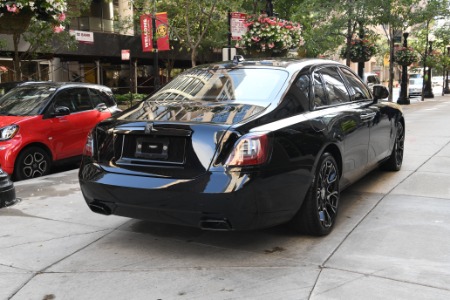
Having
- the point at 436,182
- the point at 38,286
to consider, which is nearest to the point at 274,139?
the point at 38,286

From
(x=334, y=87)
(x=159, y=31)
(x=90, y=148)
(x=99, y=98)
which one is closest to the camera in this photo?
(x=90, y=148)

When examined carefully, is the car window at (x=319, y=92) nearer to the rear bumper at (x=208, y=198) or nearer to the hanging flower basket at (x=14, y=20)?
the rear bumper at (x=208, y=198)

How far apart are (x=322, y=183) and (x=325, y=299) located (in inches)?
54.4

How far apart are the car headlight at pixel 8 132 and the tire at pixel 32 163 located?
0.33 metres

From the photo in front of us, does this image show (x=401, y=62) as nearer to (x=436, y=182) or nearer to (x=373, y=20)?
(x=373, y=20)

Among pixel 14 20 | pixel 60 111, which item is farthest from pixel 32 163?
pixel 14 20

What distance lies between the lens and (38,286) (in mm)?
3445

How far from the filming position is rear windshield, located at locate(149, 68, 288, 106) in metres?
4.30

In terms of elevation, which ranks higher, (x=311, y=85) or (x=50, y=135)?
(x=311, y=85)

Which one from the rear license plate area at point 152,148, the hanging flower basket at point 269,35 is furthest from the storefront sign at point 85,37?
the rear license plate area at point 152,148

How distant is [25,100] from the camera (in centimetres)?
801

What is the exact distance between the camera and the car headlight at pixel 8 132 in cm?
709

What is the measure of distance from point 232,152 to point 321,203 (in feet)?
4.06

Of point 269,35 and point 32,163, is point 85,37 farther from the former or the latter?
point 32,163
